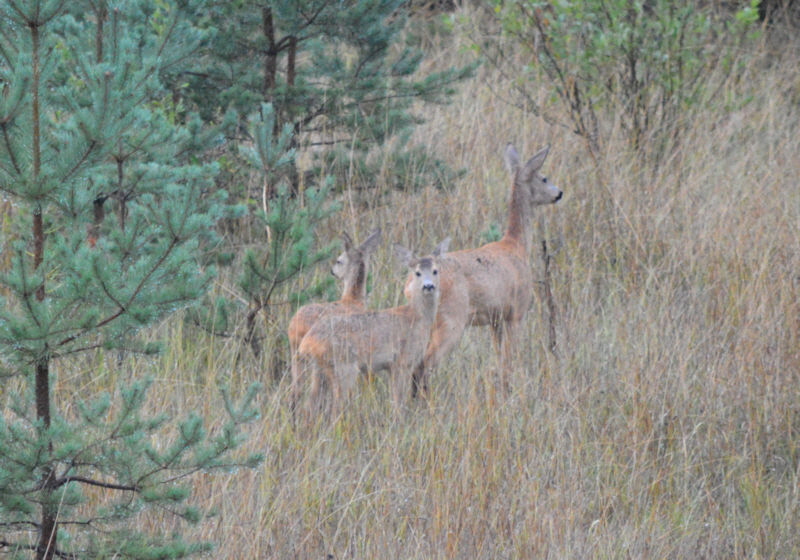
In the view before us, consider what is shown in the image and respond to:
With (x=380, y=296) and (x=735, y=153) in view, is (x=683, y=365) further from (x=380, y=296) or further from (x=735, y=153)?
(x=735, y=153)

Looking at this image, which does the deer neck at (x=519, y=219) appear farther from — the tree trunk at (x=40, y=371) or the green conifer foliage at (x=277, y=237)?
the tree trunk at (x=40, y=371)

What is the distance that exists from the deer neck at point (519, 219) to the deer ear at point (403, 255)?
1096 millimetres

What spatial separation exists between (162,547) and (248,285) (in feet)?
9.16

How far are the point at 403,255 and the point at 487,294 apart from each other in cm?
61

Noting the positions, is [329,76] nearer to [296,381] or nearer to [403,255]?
[403,255]

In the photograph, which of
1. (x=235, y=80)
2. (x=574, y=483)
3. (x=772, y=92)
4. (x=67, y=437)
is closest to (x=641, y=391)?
(x=574, y=483)

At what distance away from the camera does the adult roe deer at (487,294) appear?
6605 mm

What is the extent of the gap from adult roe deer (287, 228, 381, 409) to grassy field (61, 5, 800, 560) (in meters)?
0.31

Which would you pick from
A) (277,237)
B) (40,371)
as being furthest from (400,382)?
(40,371)

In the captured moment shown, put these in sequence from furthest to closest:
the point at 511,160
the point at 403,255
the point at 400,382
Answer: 1. the point at 511,160
2. the point at 403,255
3. the point at 400,382

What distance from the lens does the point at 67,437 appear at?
11.6 feet

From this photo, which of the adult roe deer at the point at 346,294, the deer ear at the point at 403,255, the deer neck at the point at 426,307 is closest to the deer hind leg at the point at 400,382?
the deer neck at the point at 426,307

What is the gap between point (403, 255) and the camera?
6645 millimetres

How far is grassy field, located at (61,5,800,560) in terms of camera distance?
4641 millimetres
